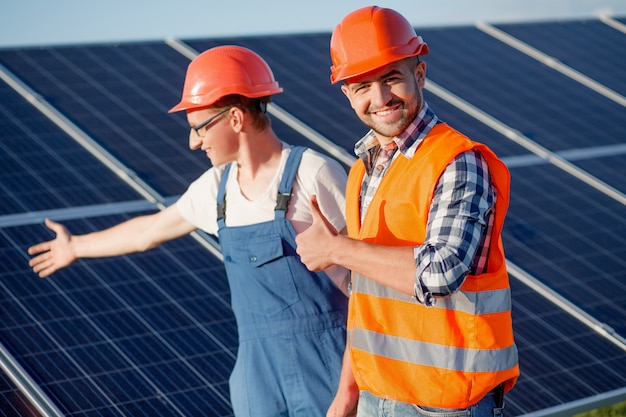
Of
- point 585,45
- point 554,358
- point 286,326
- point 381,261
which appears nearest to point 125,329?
point 286,326

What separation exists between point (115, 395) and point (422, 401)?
2692 mm

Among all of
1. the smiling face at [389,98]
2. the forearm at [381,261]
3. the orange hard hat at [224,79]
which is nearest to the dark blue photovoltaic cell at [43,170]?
the orange hard hat at [224,79]

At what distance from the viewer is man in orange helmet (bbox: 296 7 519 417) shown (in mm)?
2918

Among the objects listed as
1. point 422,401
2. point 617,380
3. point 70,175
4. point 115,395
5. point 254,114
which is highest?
point 254,114

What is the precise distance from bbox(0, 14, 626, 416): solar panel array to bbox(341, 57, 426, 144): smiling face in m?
2.64

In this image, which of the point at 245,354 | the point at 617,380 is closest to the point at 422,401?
the point at 245,354

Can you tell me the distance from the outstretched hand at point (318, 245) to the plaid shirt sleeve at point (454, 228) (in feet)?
1.01

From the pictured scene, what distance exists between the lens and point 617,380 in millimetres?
6617

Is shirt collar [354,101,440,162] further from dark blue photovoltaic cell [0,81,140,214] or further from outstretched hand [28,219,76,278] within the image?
dark blue photovoltaic cell [0,81,140,214]

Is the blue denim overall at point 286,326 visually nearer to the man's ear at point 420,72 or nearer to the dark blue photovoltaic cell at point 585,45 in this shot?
the man's ear at point 420,72

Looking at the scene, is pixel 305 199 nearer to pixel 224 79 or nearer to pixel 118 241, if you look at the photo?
pixel 224 79

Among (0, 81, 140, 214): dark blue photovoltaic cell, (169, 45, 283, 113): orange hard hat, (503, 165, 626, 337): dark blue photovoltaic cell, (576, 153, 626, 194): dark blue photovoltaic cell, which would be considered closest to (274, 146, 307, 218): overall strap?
(169, 45, 283, 113): orange hard hat

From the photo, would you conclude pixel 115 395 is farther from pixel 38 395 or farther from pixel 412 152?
pixel 412 152

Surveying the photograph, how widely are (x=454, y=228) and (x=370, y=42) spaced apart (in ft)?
2.41
